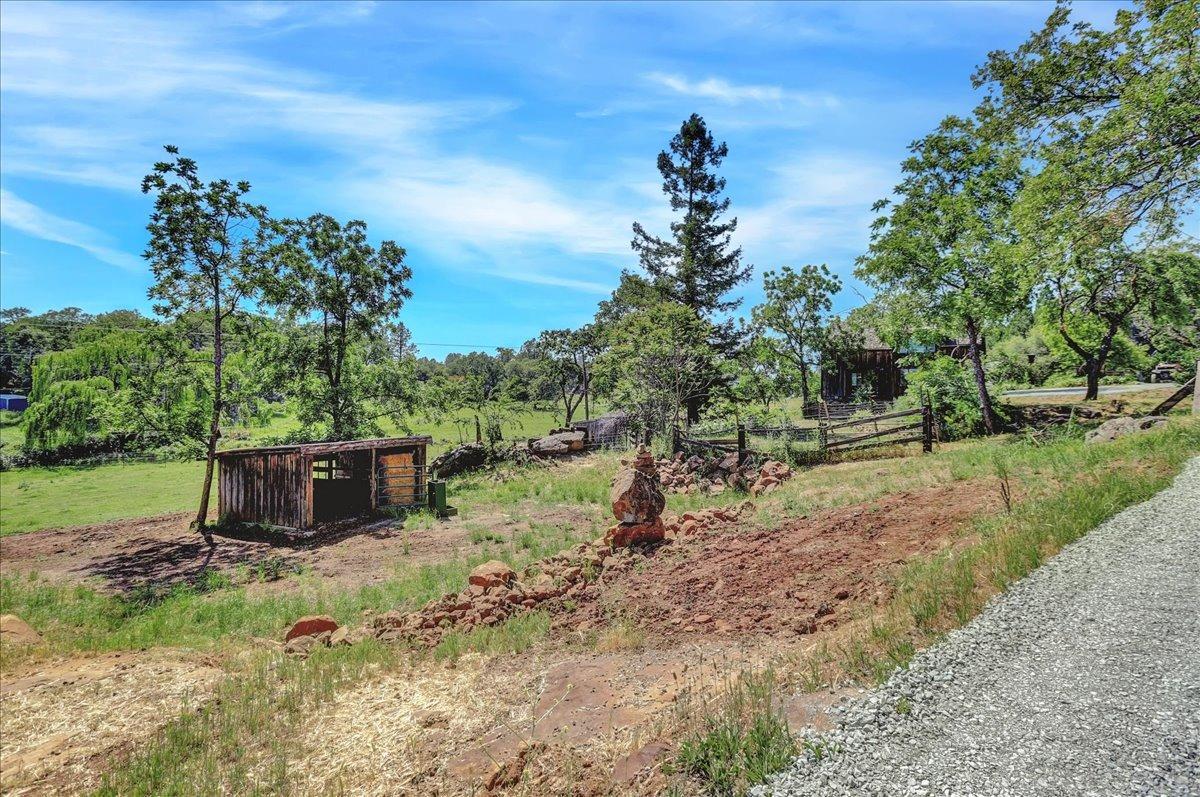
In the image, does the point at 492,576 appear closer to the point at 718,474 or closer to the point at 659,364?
the point at 718,474

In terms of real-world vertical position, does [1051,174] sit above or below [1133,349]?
above

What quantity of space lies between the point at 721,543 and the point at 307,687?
7.87 m

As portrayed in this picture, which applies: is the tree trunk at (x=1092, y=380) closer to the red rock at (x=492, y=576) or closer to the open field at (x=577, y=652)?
the open field at (x=577, y=652)

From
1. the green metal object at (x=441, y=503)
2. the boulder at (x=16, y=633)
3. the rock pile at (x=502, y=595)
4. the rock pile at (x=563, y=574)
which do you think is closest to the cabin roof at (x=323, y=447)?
the green metal object at (x=441, y=503)

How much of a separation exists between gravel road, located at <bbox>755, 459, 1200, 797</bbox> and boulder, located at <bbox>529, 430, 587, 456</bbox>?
2681 centimetres

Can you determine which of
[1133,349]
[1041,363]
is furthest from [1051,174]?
[1041,363]

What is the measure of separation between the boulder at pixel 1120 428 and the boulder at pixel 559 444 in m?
23.8

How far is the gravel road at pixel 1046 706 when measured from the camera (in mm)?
3783

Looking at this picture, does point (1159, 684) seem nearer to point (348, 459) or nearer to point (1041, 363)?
point (348, 459)

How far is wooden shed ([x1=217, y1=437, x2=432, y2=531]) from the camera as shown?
64.8 ft

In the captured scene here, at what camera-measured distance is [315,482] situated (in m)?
24.2

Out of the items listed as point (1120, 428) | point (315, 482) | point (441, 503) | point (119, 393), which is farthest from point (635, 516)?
point (119, 393)

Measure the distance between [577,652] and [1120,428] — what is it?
48.9ft

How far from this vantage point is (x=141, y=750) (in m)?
6.92
